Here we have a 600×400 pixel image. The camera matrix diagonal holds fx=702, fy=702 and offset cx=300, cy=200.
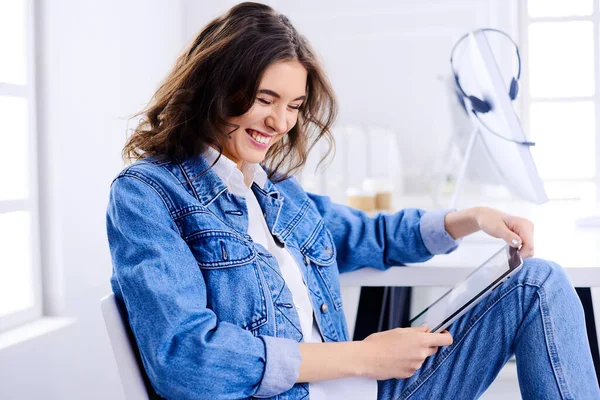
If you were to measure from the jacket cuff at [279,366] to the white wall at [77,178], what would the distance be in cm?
78

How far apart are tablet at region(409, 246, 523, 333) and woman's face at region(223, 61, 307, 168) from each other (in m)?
0.38

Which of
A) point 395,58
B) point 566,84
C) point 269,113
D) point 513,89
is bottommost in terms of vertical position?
point 269,113

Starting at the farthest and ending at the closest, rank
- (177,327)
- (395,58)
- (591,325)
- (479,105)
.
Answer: (395,58)
(479,105)
(591,325)
(177,327)

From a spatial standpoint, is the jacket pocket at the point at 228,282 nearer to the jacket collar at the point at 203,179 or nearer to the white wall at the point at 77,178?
the jacket collar at the point at 203,179

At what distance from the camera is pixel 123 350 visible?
0.92 metres

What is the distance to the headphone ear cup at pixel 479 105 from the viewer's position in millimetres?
1664

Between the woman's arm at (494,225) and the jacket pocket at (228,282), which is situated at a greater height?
the woman's arm at (494,225)

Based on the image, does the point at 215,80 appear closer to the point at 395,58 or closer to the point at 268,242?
the point at 268,242

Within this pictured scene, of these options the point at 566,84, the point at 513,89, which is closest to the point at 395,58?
the point at 566,84

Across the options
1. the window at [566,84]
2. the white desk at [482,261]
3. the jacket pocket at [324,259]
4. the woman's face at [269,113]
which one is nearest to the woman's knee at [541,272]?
the white desk at [482,261]

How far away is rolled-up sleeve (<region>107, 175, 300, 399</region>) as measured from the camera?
2.94 ft

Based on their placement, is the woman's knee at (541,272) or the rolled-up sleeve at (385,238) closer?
the woman's knee at (541,272)

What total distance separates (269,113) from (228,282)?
0.93 ft

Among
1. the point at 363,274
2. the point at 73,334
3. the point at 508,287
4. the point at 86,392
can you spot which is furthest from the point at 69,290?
the point at 508,287
